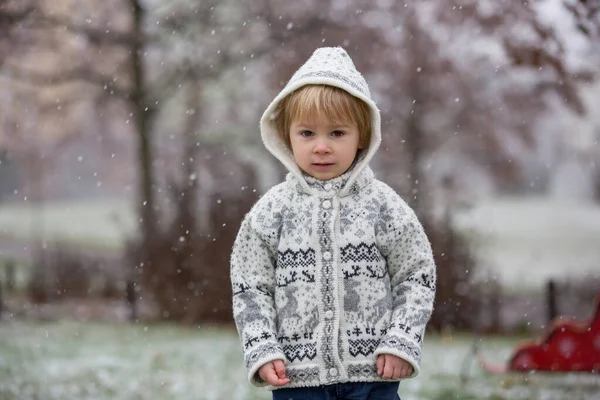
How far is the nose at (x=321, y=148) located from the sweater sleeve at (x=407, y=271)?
0.79ft

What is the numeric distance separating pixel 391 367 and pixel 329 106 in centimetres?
78

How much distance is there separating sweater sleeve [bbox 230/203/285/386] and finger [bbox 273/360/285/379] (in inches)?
0.7

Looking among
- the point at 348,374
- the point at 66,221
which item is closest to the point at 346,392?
the point at 348,374

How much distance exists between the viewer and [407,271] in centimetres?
265

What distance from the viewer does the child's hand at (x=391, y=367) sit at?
2545mm

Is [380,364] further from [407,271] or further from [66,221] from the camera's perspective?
[66,221]

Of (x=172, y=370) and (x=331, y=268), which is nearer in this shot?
(x=331, y=268)

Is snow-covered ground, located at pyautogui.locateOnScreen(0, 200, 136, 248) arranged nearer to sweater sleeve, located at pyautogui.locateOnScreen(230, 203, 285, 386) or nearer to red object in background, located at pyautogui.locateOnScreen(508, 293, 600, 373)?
red object in background, located at pyautogui.locateOnScreen(508, 293, 600, 373)

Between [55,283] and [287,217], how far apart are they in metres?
10.8

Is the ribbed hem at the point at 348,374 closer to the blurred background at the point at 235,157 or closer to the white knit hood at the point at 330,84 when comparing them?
the white knit hood at the point at 330,84

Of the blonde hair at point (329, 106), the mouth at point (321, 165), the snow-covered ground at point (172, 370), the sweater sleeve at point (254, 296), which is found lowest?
the snow-covered ground at point (172, 370)

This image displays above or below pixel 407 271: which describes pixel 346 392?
below

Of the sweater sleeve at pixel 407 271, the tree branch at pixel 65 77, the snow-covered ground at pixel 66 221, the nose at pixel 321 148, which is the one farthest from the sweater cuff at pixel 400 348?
the snow-covered ground at pixel 66 221

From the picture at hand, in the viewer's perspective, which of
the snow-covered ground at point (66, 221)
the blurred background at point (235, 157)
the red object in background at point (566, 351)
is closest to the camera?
the red object in background at point (566, 351)
